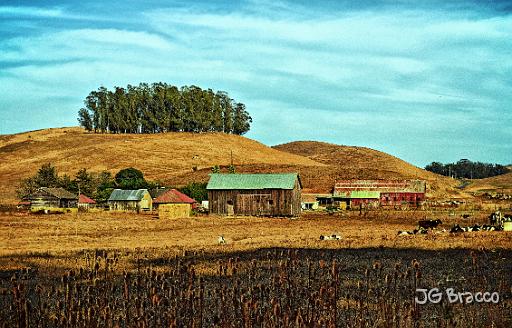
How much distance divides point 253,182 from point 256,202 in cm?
228

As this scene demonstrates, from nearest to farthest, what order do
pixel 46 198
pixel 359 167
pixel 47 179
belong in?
pixel 46 198, pixel 47 179, pixel 359 167

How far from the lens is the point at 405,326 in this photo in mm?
8070

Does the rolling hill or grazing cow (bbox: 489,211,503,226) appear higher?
the rolling hill

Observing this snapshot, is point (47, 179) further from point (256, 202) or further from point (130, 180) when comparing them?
point (256, 202)

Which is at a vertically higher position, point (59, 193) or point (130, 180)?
point (130, 180)

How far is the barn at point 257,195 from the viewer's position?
218 ft

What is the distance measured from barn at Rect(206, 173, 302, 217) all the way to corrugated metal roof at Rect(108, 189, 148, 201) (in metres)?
16.0

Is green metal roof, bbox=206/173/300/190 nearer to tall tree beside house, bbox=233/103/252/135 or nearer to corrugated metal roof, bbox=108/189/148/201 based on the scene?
corrugated metal roof, bbox=108/189/148/201

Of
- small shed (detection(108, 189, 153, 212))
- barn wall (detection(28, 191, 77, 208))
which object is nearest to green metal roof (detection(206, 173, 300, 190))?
small shed (detection(108, 189, 153, 212))

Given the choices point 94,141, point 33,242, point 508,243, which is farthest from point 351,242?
point 94,141

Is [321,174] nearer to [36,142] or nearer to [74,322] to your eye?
[36,142]

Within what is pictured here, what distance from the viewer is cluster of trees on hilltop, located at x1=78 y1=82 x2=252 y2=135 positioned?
14138 centimetres

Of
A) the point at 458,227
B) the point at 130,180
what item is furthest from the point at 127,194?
the point at 458,227

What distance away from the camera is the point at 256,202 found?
6719 centimetres
